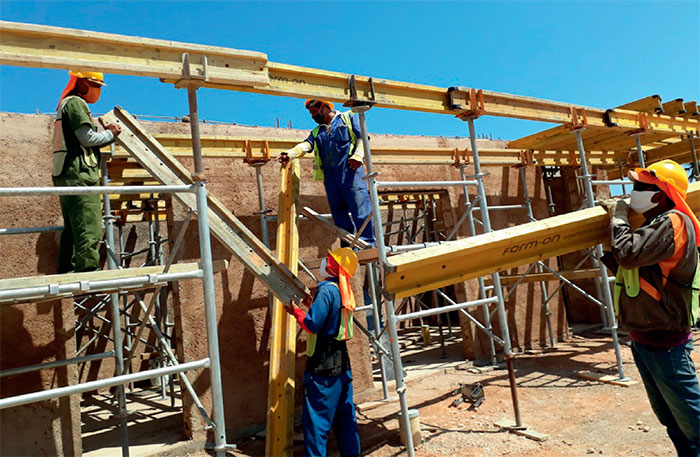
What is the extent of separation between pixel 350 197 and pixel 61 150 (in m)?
2.82

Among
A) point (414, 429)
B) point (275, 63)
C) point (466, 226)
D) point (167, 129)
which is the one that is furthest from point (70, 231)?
point (466, 226)

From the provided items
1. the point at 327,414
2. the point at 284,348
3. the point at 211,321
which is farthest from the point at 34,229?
the point at 327,414

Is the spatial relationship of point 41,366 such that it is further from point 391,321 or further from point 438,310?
point 438,310

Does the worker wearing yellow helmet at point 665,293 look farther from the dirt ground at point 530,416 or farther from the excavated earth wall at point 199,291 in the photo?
the excavated earth wall at point 199,291

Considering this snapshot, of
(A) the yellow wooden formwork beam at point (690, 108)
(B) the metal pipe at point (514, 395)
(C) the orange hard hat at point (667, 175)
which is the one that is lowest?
(B) the metal pipe at point (514, 395)

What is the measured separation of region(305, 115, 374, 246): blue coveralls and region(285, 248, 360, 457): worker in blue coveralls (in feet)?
2.91

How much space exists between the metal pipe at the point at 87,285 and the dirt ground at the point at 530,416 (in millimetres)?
2726

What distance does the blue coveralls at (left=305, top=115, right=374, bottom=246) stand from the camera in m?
Answer: 5.52

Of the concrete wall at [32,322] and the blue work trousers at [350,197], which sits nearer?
the concrete wall at [32,322]

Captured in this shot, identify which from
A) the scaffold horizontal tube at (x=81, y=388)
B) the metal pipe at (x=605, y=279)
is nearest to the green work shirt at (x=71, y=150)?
the scaffold horizontal tube at (x=81, y=388)

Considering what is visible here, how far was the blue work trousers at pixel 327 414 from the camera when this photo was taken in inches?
171

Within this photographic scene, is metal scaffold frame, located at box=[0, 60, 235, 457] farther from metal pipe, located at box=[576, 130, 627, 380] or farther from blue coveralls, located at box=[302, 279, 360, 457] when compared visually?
metal pipe, located at box=[576, 130, 627, 380]

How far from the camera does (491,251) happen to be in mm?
3846

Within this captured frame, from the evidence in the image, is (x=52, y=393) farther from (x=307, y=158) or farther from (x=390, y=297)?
(x=307, y=158)
